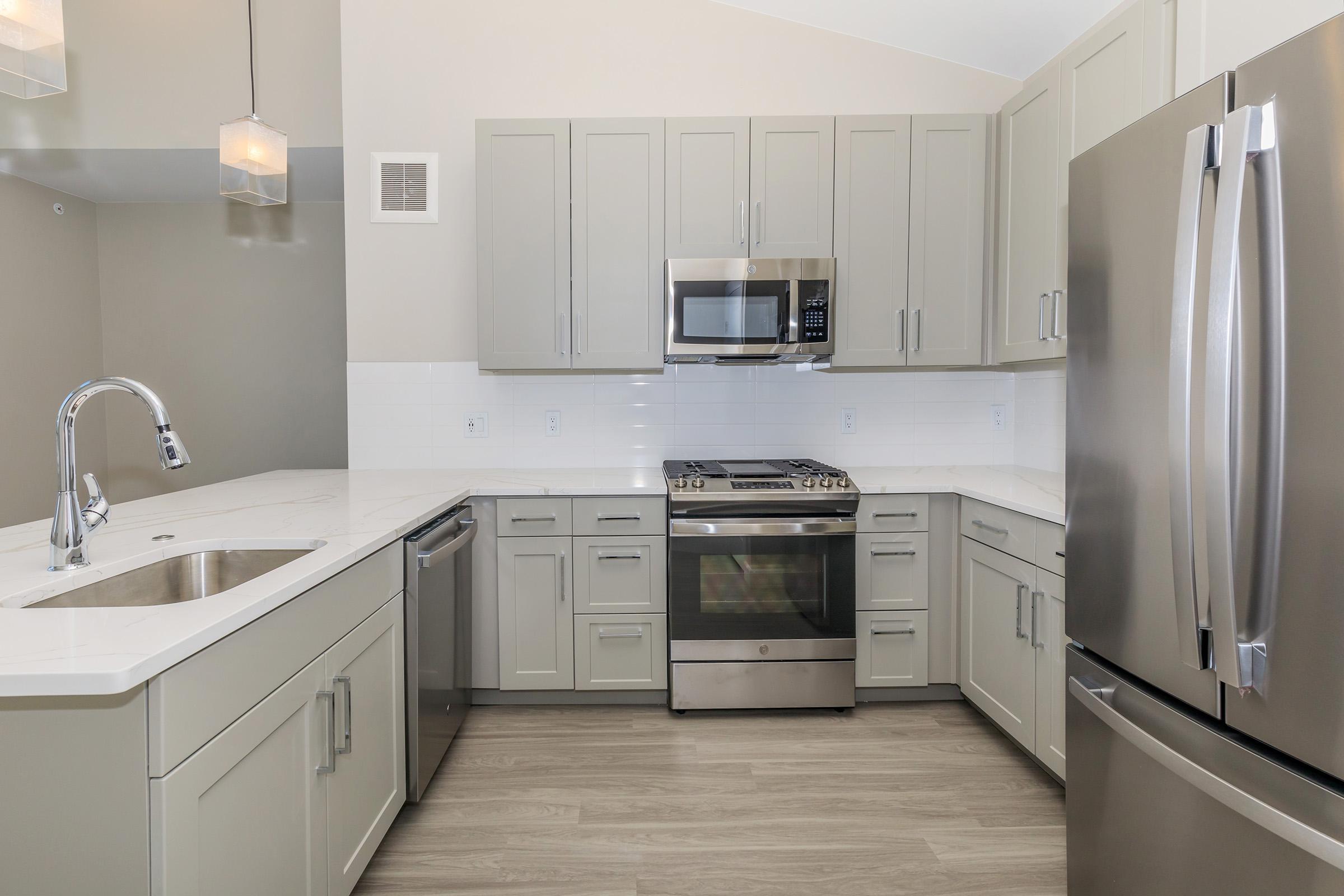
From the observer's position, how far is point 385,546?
1.84 meters

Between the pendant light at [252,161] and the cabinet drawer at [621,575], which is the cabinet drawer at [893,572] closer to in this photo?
the cabinet drawer at [621,575]

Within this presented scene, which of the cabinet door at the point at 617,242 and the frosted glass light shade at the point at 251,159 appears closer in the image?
the frosted glass light shade at the point at 251,159

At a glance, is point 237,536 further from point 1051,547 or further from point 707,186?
point 1051,547

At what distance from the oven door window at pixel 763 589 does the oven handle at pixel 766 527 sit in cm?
3

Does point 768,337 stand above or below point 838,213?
below

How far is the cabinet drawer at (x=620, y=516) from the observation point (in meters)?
2.74

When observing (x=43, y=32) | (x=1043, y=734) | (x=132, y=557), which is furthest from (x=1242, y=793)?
(x=43, y=32)

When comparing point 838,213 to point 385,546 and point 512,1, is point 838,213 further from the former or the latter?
point 385,546

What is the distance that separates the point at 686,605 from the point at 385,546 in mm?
1234

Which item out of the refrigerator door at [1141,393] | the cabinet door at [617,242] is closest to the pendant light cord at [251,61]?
the cabinet door at [617,242]

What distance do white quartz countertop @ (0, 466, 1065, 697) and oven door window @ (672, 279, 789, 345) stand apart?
65 cm

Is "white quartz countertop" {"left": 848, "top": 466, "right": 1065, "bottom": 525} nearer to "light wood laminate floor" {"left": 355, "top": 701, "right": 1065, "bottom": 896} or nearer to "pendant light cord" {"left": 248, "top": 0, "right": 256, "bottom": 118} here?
"light wood laminate floor" {"left": 355, "top": 701, "right": 1065, "bottom": 896}

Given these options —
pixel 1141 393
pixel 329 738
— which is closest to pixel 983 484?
pixel 1141 393

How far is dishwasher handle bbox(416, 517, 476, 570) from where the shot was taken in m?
2.02
